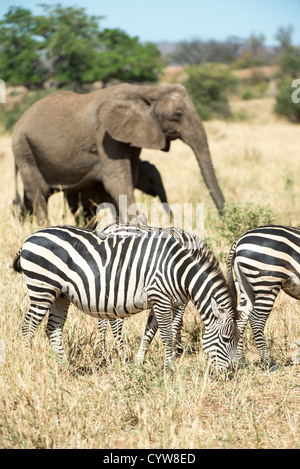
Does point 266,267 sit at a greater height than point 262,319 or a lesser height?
greater

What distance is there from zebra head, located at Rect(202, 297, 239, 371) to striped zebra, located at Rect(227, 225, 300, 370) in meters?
0.37

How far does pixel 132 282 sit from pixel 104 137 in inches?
163

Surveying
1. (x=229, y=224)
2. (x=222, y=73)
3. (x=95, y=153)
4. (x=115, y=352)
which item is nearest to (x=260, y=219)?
(x=229, y=224)

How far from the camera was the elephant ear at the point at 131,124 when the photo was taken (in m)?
8.09

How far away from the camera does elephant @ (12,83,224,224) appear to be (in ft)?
26.6

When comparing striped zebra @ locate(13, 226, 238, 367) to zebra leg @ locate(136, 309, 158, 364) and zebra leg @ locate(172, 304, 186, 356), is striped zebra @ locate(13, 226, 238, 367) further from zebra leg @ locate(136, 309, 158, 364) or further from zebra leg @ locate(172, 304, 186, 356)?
zebra leg @ locate(172, 304, 186, 356)

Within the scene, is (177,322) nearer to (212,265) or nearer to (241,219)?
(212,265)

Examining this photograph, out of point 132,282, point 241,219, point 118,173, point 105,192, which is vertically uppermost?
point 118,173

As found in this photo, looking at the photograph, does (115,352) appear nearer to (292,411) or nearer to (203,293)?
(203,293)

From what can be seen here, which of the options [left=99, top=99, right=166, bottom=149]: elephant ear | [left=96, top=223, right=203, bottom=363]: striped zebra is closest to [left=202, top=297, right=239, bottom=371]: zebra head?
[left=96, top=223, right=203, bottom=363]: striped zebra

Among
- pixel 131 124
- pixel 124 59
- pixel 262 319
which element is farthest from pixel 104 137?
pixel 124 59

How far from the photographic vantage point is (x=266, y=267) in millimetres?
4621

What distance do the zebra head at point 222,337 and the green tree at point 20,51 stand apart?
30275mm
